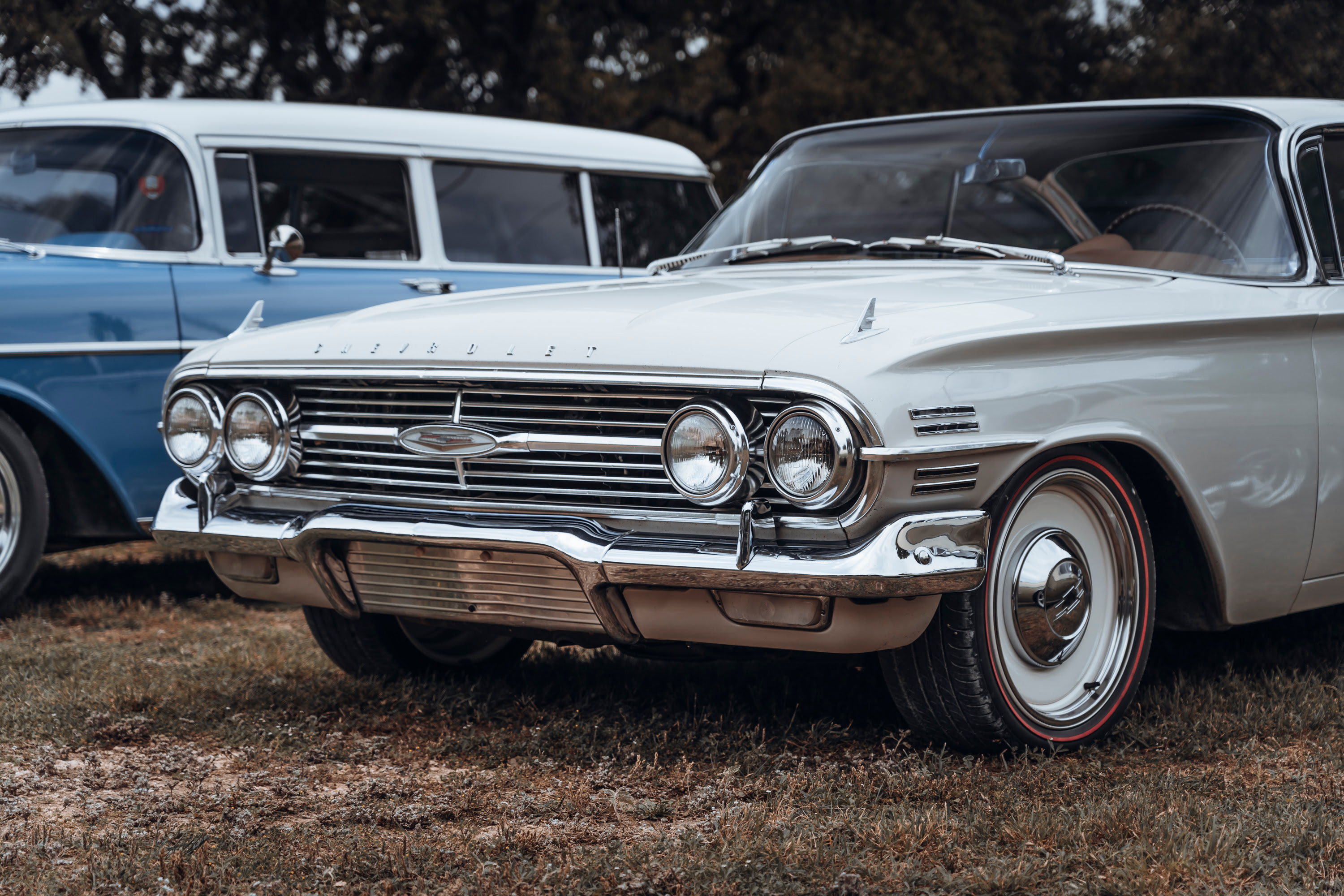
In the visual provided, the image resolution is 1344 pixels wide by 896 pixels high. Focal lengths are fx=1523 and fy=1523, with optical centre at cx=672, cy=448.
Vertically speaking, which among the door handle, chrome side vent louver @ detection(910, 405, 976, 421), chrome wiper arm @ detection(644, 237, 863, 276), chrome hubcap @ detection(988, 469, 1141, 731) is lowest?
chrome hubcap @ detection(988, 469, 1141, 731)

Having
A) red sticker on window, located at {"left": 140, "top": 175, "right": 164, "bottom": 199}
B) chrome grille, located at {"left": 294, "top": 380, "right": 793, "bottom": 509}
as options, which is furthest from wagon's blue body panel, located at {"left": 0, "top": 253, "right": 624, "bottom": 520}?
chrome grille, located at {"left": 294, "top": 380, "right": 793, "bottom": 509}

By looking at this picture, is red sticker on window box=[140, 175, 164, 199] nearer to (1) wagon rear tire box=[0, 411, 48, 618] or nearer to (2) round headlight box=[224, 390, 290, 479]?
(1) wagon rear tire box=[0, 411, 48, 618]

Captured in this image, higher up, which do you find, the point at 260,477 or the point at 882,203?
the point at 882,203

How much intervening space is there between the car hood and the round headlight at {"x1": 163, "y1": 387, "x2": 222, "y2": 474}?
111 mm

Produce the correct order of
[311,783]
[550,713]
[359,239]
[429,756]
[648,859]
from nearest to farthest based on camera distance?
1. [648,859]
2. [311,783]
3. [429,756]
4. [550,713]
5. [359,239]

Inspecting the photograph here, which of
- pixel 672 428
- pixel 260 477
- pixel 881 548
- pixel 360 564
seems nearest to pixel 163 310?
pixel 260 477

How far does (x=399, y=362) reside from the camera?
142 inches

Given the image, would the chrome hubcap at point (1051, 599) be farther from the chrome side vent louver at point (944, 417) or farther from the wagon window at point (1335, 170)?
the wagon window at point (1335, 170)

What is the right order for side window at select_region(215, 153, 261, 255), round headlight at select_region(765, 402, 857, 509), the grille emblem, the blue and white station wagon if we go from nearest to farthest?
round headlight at select_region(765, 402, 857, 509) → the grille emblem → the blue and white station wagon → side window at select_region(215, 153, 261, 255)

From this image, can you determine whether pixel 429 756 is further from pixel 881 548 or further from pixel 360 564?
pixel 881 548

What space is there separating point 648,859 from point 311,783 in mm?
1012

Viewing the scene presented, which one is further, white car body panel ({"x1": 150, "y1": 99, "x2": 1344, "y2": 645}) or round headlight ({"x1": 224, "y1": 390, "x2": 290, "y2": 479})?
round headlight ({"x1": 224, "y1": 390, "x2": 290, "y2": 479})

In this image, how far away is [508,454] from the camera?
347 centimetres

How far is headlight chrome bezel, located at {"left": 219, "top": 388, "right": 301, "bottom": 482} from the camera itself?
3.85m
